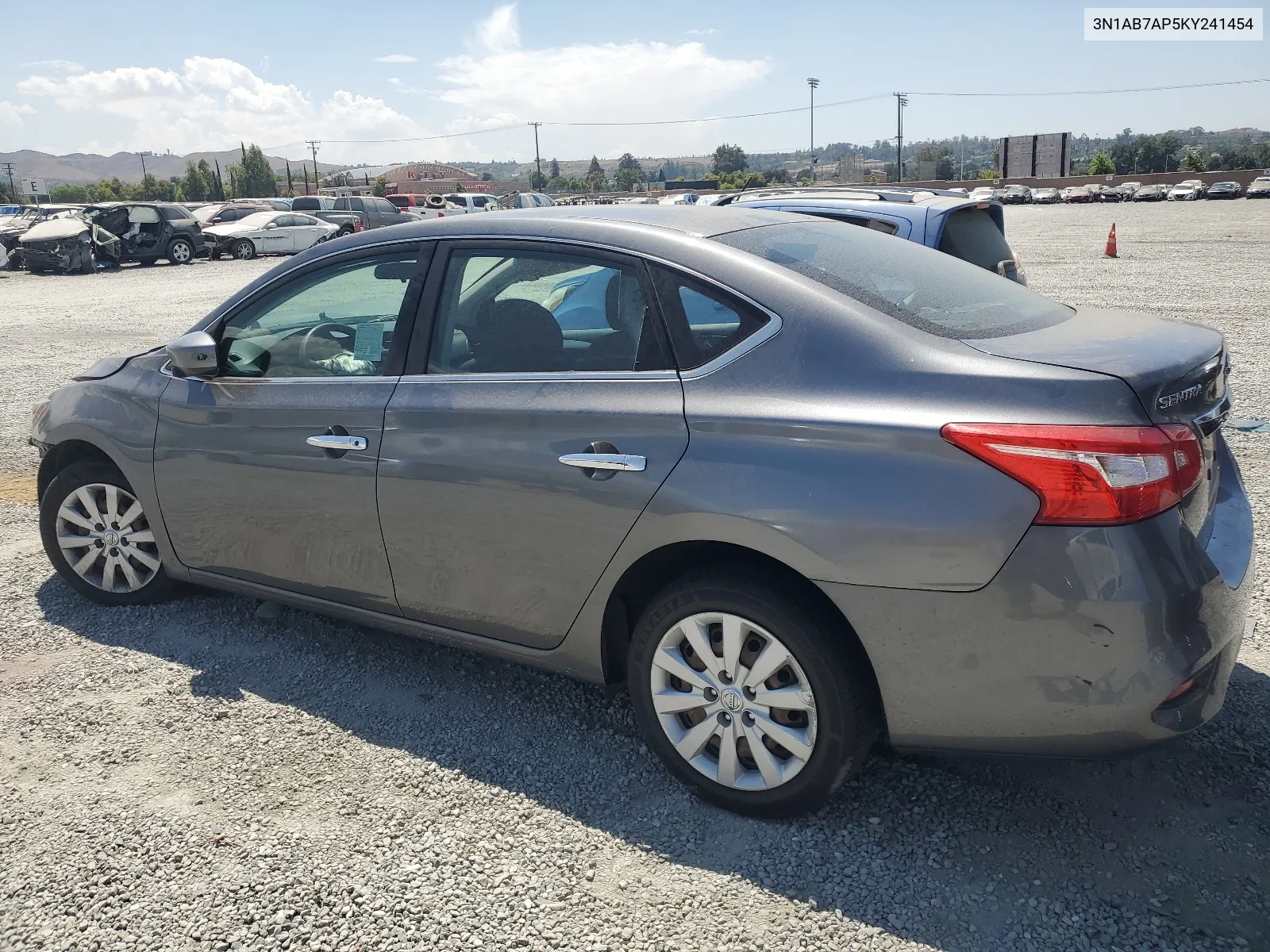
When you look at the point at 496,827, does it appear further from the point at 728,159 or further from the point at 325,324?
the point at 728,159

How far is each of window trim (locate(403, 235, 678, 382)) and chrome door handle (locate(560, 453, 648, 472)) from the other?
26cm

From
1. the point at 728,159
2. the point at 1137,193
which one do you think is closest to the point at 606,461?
the point at 1137,193

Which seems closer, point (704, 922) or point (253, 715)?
point (704, 922)

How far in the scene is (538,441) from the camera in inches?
124

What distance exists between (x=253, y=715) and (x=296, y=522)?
28.3 inches

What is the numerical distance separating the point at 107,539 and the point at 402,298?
201cm

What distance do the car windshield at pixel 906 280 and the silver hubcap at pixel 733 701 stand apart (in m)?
1.02

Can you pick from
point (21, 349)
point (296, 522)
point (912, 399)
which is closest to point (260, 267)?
point (21, 349)

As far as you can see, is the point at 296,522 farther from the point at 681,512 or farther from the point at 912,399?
the point at 912,399

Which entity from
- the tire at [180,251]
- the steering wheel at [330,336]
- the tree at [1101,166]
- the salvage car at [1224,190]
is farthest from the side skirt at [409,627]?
the tree at [1101,166]

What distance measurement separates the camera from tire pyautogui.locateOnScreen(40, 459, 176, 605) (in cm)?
452

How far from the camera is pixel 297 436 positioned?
375cm

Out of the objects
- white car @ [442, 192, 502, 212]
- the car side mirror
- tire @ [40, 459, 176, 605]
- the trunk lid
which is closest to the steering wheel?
the car side mirror

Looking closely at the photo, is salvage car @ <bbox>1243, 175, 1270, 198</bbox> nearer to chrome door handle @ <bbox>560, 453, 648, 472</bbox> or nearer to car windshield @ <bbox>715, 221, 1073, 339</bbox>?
car windshield @ <bbox>715, 221, 1073, 339</bbox>
